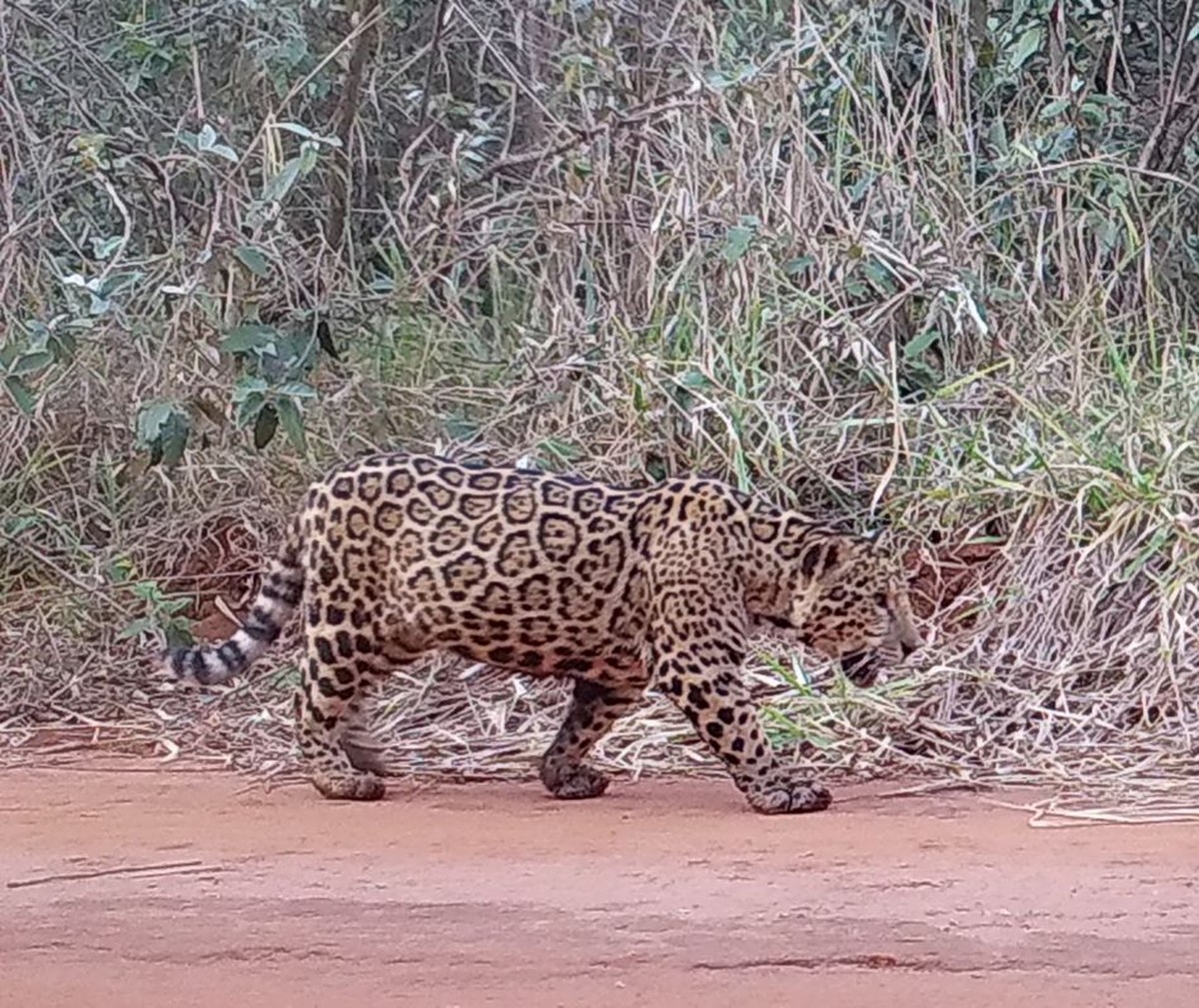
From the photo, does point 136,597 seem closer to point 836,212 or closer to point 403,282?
point 403,282

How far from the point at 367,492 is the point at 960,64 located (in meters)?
3.33

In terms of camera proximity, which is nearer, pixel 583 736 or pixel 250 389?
pixel 583 736

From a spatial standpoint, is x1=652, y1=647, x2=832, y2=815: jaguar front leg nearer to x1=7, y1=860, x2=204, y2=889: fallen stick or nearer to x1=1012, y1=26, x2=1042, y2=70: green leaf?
x1=7, y1=860, x2=204, y2=889: fallen stick

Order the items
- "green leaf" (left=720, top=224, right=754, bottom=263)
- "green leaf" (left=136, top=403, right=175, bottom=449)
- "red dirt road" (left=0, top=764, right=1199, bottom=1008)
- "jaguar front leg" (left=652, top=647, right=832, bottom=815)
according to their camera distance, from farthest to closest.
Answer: "green leaf" (left=720, top=224, right=754, bottom=263)
"green leaf" (left=136, top=403, right=175, bottom=449)
"jaguar front leg" (left=652, top=647, right=832, bottom=815)
"red dirt road" (left=0, top=764, right=1199, bottom=1008)

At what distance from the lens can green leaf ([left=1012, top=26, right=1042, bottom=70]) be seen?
826 centimetres

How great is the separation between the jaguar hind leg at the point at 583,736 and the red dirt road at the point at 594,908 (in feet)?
0.89

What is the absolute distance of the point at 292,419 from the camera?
22.2 ft

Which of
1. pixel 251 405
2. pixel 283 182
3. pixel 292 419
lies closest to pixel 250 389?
pixel 251 405

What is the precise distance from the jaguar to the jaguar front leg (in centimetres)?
5

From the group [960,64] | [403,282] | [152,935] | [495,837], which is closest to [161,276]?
[403,282]

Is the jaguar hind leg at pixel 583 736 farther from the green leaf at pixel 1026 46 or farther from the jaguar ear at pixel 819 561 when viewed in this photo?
the green leaf at pixel 1026 46

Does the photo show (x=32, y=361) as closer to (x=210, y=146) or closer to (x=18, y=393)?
(x=18, y=393)

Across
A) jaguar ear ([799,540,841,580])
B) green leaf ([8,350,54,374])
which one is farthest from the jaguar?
green leaf ([8,350,54,374])

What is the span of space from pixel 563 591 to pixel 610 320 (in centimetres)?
225
